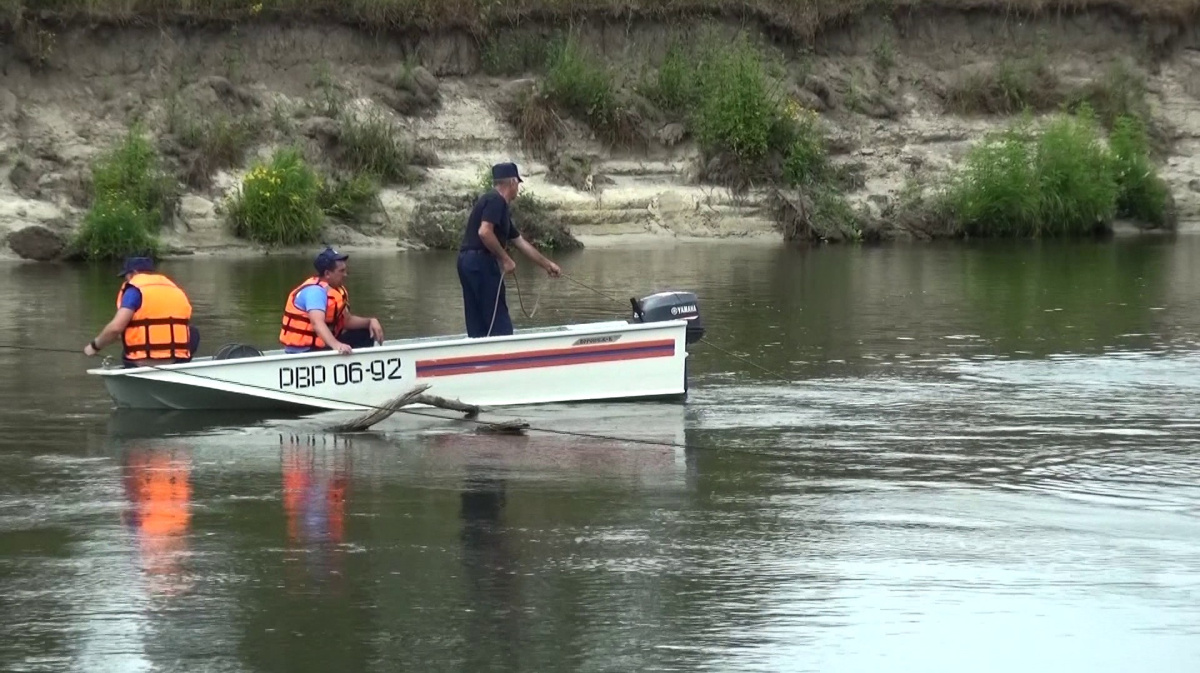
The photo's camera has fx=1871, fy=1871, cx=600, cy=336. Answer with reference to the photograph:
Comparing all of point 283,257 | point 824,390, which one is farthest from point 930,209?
point 824,390

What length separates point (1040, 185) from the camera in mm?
38906

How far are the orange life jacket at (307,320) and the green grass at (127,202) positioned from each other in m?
17.7

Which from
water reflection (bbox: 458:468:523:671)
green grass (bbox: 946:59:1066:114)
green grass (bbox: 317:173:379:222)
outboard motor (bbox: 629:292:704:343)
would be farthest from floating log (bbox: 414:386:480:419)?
green grass (bbox: 946:59:1066:114)

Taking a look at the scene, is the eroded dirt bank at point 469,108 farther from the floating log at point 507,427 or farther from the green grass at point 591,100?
the floating log at point 507,427

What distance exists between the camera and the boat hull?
14.1 metres

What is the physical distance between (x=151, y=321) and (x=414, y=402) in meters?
2.24

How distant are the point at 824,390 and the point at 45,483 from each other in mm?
6545

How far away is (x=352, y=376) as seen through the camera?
14219mm

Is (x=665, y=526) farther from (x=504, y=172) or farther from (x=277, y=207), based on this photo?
(x=277, y=207)

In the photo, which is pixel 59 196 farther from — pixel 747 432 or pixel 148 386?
pixel 747 432

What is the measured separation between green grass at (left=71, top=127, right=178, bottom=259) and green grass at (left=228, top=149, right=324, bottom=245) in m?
1.36

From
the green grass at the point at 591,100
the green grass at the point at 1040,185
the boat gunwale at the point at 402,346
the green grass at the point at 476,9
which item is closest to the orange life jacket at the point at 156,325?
the boat gunwale at the point at 402,346

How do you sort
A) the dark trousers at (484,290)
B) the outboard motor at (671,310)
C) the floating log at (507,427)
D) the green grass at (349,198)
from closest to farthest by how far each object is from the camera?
the floating log at (507,427), the dark trousers at (484,290), the outboard motor at (671,310), the green grass at (349,198)

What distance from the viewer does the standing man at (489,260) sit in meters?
14.8
